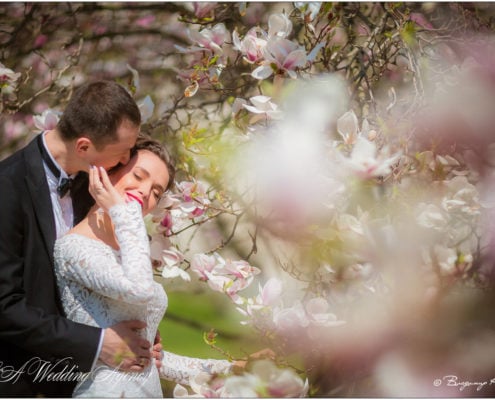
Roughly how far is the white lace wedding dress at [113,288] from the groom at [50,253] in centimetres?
3

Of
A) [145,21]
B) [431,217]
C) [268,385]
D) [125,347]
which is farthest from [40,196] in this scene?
[145,21]

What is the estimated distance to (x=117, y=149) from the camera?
1633 mm

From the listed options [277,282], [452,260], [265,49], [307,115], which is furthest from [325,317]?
[265,49]

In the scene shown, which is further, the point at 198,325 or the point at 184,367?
the point at 198,325

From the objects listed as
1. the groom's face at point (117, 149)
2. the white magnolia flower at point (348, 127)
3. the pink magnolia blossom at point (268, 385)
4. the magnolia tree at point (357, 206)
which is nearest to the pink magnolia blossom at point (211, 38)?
the magnolia tree at point (357, 206)

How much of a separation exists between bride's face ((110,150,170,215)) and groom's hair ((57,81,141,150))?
10cm

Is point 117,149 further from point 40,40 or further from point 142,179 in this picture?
point 40,40

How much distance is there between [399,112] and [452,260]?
41 centimetres

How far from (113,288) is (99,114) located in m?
0.42

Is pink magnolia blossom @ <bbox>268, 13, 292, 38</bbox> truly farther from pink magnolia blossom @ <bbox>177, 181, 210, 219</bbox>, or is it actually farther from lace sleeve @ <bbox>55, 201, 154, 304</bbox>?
lace sleeve @ <bbox>55, 201, 154, 304</bbox>

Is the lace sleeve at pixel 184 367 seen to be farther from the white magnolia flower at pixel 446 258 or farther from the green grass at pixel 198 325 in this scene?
the white magnolia flower at pixel 446 258

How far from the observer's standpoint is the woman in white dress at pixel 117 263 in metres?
1.52

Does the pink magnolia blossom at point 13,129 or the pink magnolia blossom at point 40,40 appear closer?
the pink magnolia blossom at point 40,40

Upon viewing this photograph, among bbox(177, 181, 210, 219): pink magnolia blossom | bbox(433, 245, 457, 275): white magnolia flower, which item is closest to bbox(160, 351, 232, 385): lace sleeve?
bbox(177, 181, 210, 219): pink magnolia blossom
